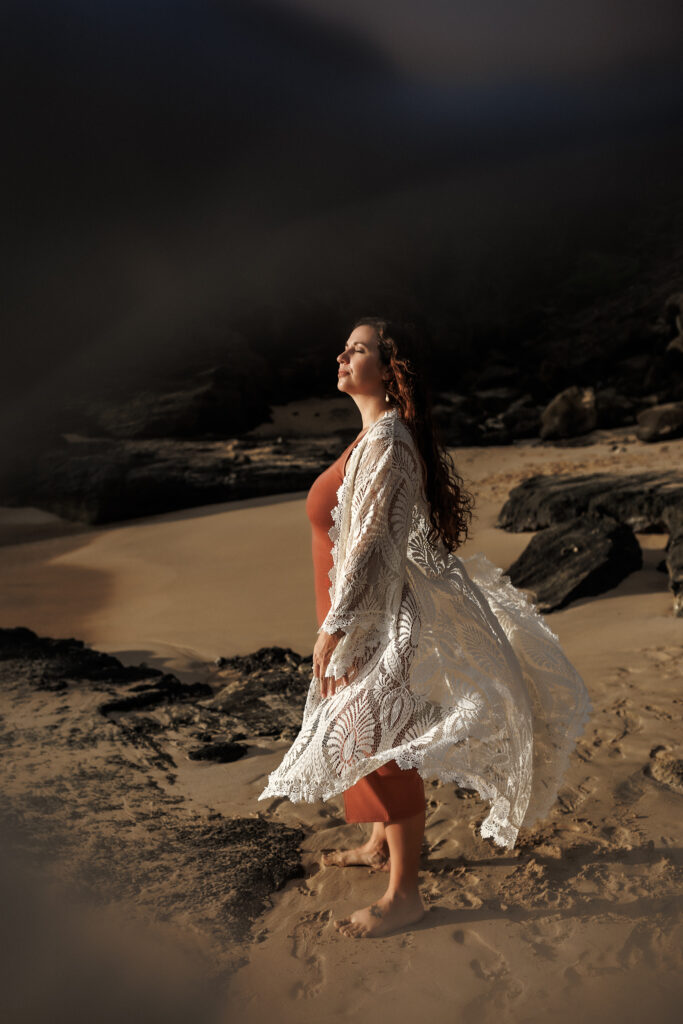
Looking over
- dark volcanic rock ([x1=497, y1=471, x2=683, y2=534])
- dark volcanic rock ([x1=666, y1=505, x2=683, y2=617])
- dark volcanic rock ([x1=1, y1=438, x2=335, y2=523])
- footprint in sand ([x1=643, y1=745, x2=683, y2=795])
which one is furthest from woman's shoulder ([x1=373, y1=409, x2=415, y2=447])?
dark volcanic rock ([x1=1, y1=438, x2=335, y2=523])

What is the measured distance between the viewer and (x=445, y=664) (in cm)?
173

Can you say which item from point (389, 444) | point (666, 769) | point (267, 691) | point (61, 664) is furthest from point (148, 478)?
point (389, 444)

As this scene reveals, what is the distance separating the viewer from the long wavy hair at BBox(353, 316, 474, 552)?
1746 mm

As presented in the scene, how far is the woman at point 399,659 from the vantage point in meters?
1.66

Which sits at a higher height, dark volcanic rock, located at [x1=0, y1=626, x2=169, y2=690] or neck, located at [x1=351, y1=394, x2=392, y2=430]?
neck, located at [x1=351, y1=394, x2=392, y2=430]

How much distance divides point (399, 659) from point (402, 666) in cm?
2

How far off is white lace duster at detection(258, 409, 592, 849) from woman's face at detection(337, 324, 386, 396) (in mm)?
79

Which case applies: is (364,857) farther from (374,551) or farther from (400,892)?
(374,551)

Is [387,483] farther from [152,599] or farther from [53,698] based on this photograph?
[152,599]

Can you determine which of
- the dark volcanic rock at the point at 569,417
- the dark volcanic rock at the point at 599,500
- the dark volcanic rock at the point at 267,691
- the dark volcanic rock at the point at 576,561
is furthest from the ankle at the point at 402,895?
the dark volcanic rock at the point at 569,417

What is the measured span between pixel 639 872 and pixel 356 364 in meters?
1.32

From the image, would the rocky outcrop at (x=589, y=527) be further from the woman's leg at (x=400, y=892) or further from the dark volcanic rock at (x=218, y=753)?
the woman's leg at (x=400, y=892)

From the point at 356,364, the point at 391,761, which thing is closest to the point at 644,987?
the point at 391,761

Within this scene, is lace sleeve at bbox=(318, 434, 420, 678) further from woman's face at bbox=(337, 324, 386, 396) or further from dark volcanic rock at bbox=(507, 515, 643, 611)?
dark volcanic rock at bbox=(507, 515, 643, 611)
